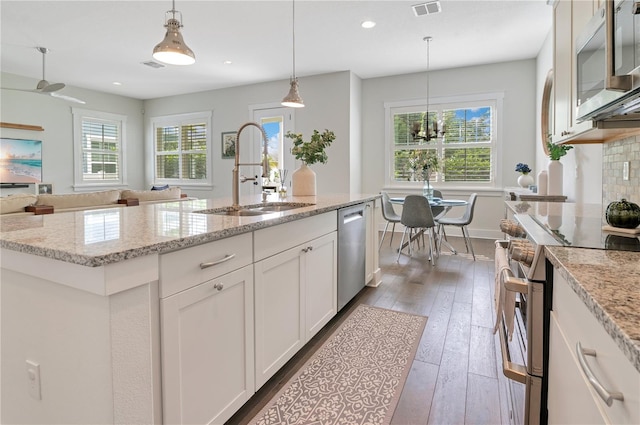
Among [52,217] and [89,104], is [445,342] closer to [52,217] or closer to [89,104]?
[52,217]

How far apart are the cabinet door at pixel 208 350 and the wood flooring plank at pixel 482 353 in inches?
49.4

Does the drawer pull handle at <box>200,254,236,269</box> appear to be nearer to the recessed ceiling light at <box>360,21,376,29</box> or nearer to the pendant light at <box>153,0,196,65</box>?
the pendant light at <box>153,0,196,65</box>

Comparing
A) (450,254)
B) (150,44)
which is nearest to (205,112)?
(150,44)

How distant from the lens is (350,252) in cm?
278

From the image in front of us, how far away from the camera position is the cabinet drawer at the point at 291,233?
5.40 ft

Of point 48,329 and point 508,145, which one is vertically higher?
point 508,145

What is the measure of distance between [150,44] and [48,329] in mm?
4741

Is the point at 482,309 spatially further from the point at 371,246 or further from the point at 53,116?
the point at 53,116

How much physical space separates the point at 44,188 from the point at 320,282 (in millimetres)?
6513

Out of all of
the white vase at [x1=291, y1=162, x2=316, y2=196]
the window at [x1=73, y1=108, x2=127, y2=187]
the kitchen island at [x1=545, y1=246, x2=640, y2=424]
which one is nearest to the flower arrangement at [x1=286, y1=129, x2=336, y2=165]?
the white vase at [x1=291, y1=162, x2=316, y2=196]

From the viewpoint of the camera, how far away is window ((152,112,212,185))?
7637 millimetres

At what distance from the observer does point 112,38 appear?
4590 millimetres

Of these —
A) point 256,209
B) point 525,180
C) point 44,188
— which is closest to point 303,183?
point 256,209

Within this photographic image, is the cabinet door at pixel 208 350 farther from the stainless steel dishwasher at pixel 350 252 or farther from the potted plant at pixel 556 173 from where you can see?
the potted plant at pixel 556 173
